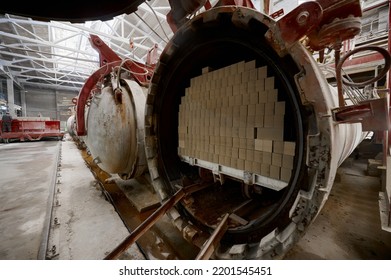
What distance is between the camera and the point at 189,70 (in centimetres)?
199

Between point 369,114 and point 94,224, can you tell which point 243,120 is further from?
point 94,224

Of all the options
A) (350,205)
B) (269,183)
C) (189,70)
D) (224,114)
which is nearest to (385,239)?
(350,205)

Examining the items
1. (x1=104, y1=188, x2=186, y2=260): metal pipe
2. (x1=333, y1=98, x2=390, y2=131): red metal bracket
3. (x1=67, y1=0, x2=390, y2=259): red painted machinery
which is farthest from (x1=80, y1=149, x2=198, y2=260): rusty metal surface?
(x1=333, y1=98, x2=390, y2=131): red metal bracket

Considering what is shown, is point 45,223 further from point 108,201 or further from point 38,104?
point 38,104

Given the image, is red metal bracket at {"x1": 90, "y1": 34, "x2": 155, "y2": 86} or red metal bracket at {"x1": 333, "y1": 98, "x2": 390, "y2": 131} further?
red metal bracket at {"x1": 90, "y1": 34, "x2": 155, "y2": 86}

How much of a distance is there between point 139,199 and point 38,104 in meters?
22.1

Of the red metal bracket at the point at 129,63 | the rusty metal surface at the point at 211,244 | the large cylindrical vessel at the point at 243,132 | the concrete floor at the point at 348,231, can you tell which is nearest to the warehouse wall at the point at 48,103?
the red metal bracket at the point at 129,63

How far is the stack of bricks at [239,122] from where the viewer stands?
120 cm

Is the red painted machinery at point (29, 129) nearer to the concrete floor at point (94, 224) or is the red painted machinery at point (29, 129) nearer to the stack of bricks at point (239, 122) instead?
the concrete floor at point (94, 224)

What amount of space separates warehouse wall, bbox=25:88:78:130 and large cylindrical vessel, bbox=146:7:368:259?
19708mm

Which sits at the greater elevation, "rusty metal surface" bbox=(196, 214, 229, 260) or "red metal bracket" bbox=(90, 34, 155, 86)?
"red metal bracket" bbox=(90, 34, 155, 86)

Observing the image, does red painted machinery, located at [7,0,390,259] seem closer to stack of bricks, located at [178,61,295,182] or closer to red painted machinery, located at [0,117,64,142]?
stack of bricks, located at [178,61,295,182]

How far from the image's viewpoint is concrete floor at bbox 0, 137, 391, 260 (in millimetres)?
1492

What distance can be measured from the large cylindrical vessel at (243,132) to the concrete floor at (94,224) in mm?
574
